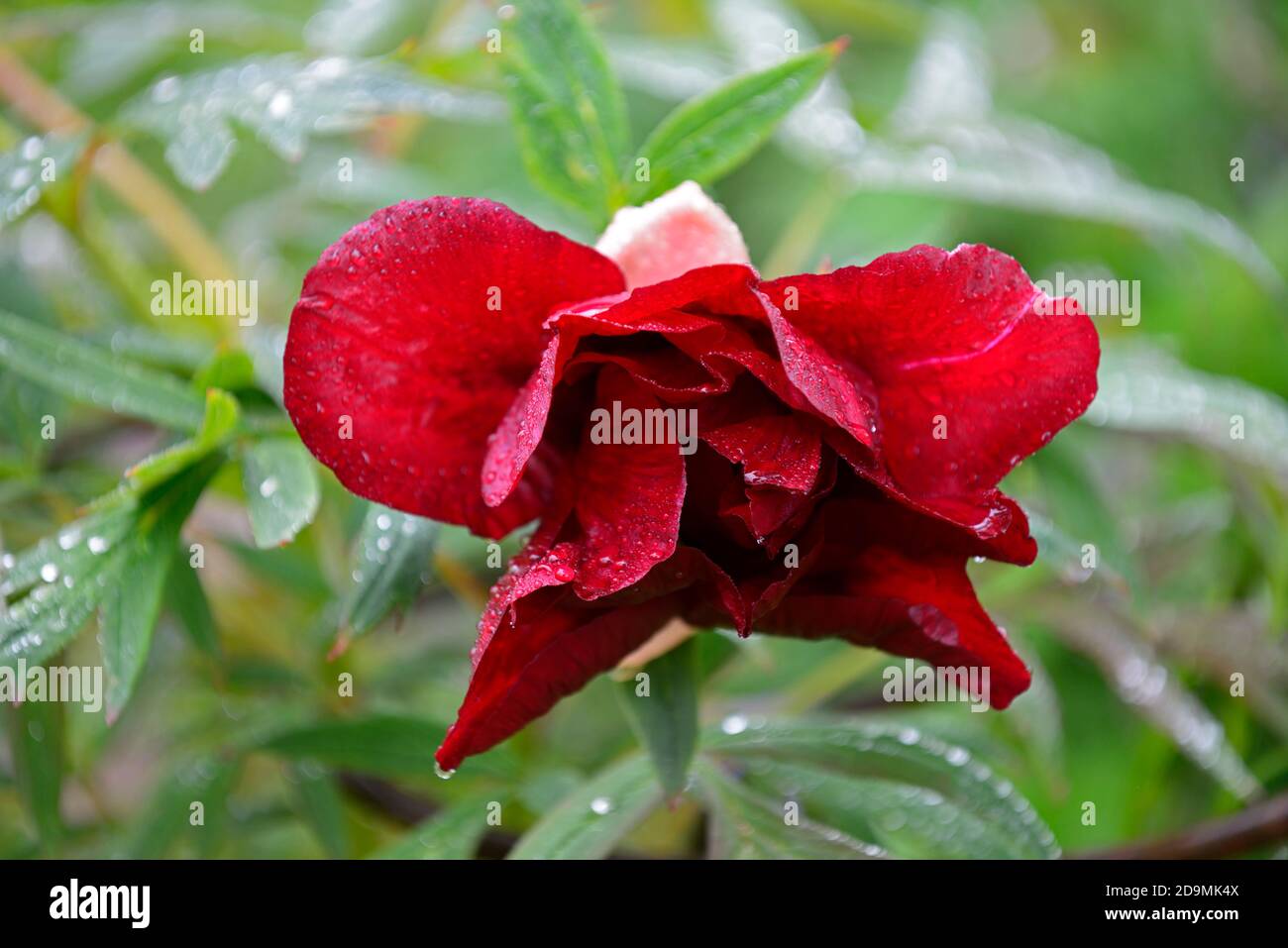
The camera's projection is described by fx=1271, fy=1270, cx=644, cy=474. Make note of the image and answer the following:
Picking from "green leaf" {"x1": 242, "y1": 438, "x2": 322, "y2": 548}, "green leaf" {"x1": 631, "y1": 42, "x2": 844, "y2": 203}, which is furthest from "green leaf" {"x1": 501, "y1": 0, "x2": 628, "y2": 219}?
"green leaf" {"x1": 242, "y1": 438, "x2": 322, "y2": 548}

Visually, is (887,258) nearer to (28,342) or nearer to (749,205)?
(28,342)

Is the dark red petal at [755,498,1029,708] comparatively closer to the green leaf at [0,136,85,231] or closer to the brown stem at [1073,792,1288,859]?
the brown stem at [1073,792,1288,859]

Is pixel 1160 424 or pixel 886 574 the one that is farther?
pixel 1160 424

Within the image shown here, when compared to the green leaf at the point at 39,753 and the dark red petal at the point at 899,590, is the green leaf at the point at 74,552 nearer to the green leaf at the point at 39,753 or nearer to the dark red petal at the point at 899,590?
the green leaf at the point at 39,753

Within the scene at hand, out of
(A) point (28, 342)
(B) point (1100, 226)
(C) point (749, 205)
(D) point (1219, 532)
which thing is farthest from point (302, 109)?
(B) point (1100, 226)

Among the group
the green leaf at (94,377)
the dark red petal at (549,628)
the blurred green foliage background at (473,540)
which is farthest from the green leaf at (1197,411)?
the green leaf at (94,377)

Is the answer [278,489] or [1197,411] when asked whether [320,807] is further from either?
[1197,411]

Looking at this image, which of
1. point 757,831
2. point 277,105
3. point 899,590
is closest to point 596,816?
point 757,831
